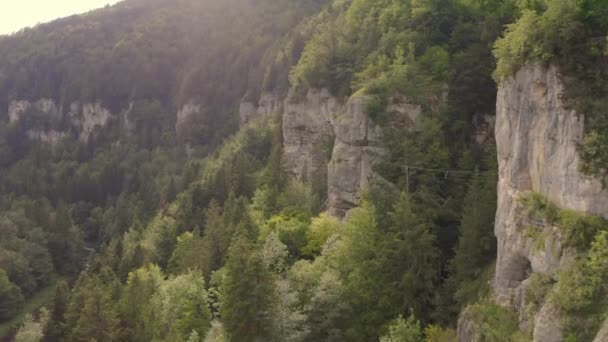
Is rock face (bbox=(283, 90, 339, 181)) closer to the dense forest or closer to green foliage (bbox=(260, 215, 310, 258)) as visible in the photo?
the dense forest

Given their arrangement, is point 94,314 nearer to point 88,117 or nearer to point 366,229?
point 366,229

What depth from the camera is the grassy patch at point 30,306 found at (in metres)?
68.3

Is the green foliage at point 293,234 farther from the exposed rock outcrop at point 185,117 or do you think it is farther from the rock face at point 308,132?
the exposed rock outcrop at point 185,117

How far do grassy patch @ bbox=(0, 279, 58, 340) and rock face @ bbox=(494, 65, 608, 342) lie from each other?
59.2 metres

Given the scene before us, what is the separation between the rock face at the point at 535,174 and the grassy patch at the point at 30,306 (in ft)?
194

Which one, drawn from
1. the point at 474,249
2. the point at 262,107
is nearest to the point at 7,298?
the point at 474,249

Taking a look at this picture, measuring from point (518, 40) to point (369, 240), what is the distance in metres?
15.6

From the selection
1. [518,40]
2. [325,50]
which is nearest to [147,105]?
[325,50]

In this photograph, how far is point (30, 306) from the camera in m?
75.7

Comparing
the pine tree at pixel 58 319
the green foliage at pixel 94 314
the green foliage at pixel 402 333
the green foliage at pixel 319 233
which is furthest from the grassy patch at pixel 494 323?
the pine tree at pixel 58 319

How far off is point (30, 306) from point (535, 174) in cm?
6950

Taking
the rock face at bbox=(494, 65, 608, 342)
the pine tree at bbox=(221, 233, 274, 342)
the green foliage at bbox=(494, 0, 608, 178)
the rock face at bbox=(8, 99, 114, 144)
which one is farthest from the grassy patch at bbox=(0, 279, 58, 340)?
the rock face at bbox=(8, 99, 114, 144)

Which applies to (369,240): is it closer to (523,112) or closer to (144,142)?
(523,112)

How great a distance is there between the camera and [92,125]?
173 meters
